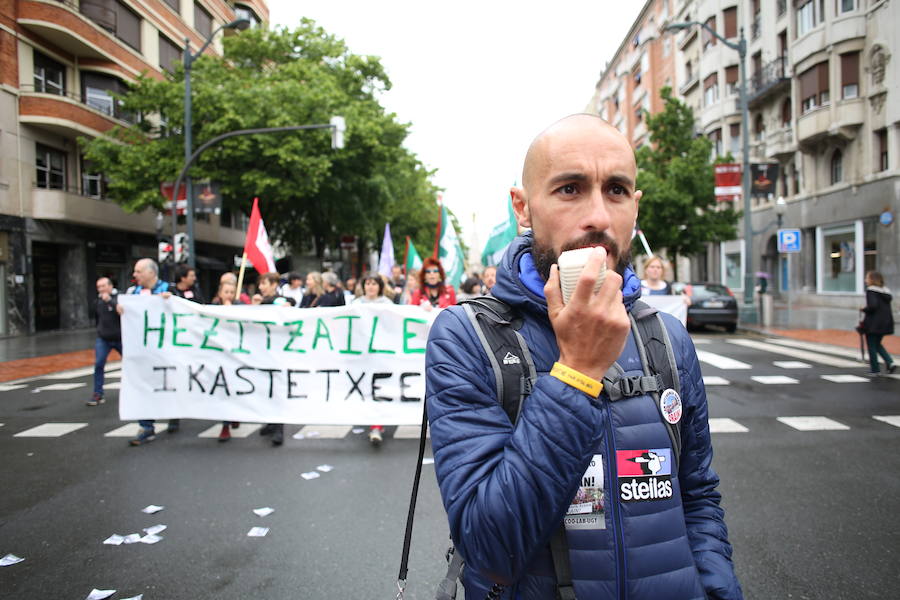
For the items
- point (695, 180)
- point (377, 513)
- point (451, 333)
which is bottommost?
point (377, 513)

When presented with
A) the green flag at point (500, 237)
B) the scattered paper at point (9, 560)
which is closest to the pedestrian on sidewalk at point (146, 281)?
the scattered paper at point (9, 560)

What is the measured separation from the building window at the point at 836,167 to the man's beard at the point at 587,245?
28460 mm

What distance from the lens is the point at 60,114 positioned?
20391 millimetres

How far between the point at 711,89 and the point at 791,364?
28.6 meters

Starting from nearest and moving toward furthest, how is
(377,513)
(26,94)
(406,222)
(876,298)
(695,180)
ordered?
(377,513), (876,298), (26,94), (695,180), (406,222)

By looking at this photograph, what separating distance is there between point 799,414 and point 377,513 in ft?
17.7

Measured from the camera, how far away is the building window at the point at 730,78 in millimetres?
32281

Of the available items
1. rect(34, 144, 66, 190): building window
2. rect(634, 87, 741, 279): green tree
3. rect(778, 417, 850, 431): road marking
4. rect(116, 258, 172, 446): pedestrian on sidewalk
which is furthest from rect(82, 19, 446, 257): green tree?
rect(778, 417, 850, 431): road marking

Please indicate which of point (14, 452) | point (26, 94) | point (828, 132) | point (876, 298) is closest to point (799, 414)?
point (876, 298)

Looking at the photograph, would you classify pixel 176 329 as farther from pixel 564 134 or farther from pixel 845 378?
pixel 845 378

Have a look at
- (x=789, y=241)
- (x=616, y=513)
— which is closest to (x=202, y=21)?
(x=789, y=241)

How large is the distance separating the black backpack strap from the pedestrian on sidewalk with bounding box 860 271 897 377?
32.1 feet

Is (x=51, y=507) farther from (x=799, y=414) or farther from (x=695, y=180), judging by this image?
(x=695, y=180)

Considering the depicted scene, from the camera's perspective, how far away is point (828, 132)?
23.5 metres
